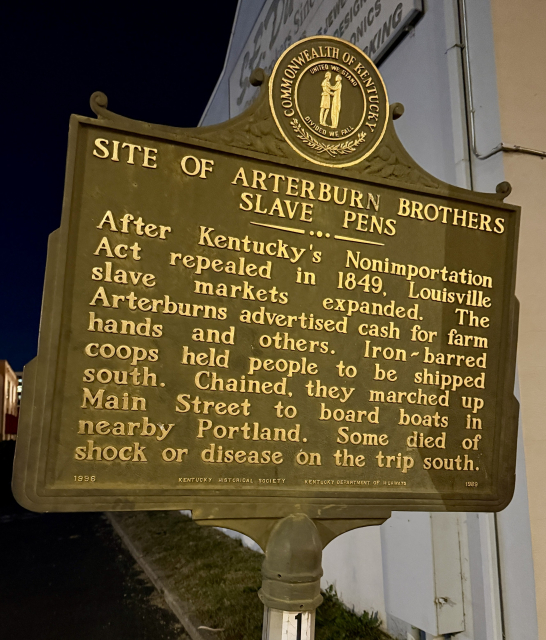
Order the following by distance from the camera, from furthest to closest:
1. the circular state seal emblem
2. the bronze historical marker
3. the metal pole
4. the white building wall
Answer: the white building wall, the circular state seal emblem, the metal pole, the bronze historical marker

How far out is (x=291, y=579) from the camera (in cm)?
225

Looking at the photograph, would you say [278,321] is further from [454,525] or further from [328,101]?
[454,525]

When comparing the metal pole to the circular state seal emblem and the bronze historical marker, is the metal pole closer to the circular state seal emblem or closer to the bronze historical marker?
the bronze historical marker

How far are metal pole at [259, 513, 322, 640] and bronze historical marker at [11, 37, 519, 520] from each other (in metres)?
0.10

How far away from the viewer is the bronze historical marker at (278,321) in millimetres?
2125

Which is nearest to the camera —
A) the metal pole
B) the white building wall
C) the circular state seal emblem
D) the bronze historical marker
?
the bronze historical marker

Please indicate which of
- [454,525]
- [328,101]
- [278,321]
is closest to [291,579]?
[278,321]

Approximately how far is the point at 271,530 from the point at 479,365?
4.26 feet

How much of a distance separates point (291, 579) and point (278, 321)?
1.10 m

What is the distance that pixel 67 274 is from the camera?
2.11 metres

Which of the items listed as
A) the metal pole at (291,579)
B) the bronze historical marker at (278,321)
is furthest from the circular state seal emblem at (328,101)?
the metal pole at (291,579)

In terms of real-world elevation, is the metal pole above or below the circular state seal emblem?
below

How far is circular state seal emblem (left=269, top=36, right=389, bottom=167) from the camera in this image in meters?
2.47

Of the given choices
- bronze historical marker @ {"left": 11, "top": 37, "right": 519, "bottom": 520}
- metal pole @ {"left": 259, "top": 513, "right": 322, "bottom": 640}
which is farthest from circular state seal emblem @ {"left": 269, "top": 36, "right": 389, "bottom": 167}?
metal pole @ {"left": 259, "top": 513, "right": 322, "bottom": 640}
